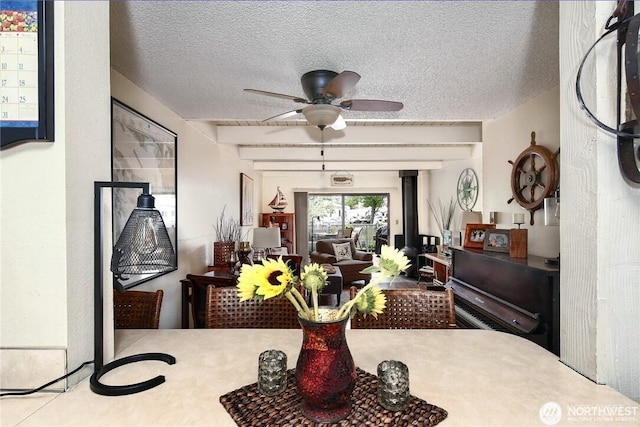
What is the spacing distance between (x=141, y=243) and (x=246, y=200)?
471 centimetres

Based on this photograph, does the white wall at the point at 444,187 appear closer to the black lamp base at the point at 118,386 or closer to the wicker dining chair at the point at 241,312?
the wicker dining chair at the point at 241,312

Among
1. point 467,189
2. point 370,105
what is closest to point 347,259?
point 467,189

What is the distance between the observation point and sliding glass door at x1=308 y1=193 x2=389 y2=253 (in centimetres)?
850

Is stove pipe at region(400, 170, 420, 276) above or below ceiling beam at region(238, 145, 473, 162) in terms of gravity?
below

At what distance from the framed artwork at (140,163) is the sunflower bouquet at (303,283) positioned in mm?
1266

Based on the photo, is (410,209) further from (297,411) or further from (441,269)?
(297,411)

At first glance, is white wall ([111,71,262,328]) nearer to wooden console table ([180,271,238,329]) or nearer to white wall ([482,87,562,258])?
wooden console table ([180,271,238,329])

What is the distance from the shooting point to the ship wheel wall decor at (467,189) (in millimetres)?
4895

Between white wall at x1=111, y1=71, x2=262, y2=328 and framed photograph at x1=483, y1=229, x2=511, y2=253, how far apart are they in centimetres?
277

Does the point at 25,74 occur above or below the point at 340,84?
below

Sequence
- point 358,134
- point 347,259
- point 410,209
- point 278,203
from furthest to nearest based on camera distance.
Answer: point 278,203, point 410,209, point 347,259, point 358,134

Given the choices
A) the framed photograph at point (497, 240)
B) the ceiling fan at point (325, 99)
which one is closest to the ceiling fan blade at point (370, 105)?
the ceiling fan at point (325, 99)

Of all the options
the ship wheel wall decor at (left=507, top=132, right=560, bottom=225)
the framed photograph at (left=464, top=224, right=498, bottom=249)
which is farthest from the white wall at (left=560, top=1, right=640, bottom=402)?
the framed photograph at (left=464, top=224, right=498, bottom=249)

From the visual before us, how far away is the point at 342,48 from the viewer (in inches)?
69.2
